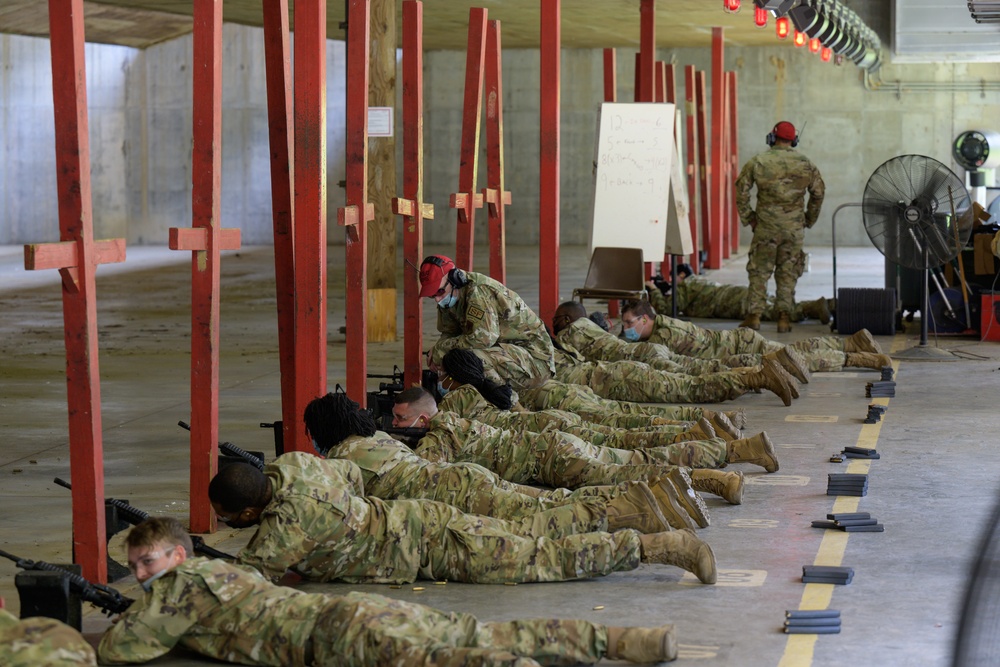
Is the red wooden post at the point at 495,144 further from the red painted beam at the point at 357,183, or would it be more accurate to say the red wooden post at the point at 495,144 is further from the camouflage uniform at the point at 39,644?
the camouflage uniform at the point at 39,644

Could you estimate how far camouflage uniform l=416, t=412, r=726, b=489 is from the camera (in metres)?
6.21

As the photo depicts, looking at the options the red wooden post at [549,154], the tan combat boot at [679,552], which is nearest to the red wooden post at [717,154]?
the red wooden post at [549,154]

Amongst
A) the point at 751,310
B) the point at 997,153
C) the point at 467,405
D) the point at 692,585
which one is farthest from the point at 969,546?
the point at 997,153

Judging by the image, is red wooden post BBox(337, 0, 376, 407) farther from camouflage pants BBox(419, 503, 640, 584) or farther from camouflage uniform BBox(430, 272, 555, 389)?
camouflage pants BBox(419, 503, 640, 584)

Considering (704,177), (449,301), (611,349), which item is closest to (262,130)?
(704,177)

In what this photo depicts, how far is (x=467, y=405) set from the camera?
7.00 meters

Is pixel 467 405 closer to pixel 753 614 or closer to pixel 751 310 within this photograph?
pixel 753 614

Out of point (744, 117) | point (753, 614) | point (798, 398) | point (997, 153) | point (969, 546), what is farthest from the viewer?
point (744, 117)

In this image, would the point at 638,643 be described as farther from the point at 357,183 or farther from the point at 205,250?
the point at 357,183

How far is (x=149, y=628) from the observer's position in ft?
13.8

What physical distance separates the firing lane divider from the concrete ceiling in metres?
11.1

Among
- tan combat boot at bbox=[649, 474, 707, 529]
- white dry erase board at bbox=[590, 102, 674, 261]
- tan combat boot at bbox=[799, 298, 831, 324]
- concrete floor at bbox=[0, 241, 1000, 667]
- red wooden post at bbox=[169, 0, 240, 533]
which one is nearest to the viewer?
concrete floor at bbox=[0, 241, 1000, 667]

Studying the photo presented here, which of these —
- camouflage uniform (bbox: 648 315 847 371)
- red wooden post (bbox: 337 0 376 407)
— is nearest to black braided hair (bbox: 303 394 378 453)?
red wooden post (bbox: 337 0 376 407)

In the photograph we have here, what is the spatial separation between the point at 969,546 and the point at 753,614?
1.37 m
